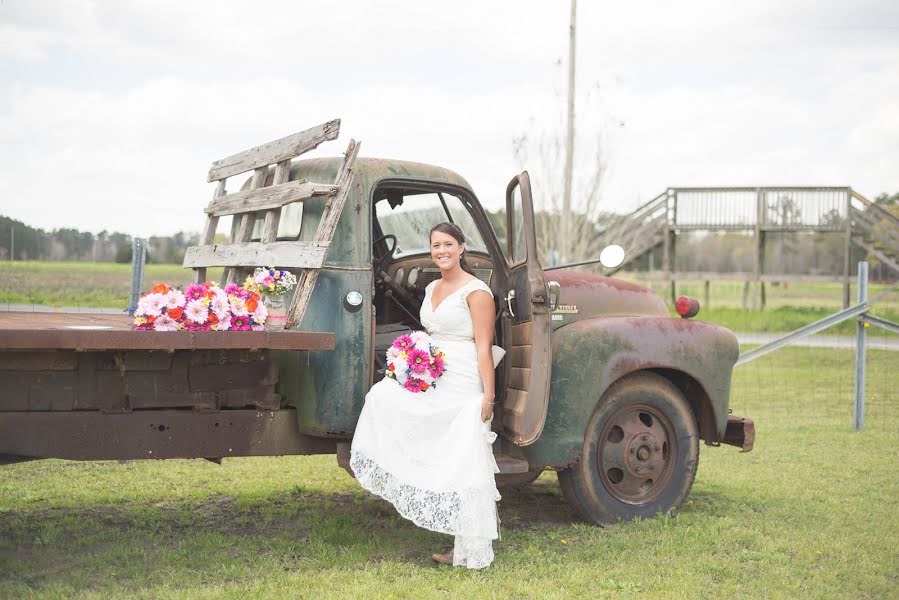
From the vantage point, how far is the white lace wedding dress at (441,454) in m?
4.77

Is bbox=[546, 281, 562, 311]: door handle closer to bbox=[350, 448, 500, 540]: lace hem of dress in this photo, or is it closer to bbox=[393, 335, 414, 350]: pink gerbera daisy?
bbox=[393, 335, 414, 350]: pink gerbera daisy

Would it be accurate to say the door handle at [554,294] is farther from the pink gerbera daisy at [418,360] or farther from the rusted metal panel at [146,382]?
the rusted metal panel at [146,382]

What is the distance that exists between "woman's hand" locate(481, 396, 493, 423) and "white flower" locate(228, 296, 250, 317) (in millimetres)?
1313

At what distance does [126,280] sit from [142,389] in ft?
19.1

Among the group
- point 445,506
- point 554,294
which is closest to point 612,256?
point 554,294

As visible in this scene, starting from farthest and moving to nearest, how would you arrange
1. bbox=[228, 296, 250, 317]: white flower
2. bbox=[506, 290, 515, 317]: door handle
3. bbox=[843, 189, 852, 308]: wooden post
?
bbox=[843, 189, 852, 308]: wooden post < bbox=[506, 290, 515, 317]: door handle < bbox=[228, 296, 250, 317]: white flower

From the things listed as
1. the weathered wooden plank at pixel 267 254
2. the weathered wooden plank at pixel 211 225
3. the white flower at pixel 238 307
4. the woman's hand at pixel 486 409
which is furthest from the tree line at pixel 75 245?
the woman's hand at pixel 486 409

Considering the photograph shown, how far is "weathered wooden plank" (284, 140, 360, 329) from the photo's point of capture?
16.1 feet

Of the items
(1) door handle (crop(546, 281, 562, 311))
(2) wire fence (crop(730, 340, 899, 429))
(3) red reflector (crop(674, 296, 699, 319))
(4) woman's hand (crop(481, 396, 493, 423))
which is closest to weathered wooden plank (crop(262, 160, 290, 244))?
(4) woman's hand (crop(481, 396, 493, 423))

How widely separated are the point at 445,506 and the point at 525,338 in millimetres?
1068

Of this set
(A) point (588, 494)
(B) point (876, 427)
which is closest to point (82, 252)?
(A) point (588, 494)

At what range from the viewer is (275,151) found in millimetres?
5320

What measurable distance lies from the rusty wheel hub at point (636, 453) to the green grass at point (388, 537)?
25 cm

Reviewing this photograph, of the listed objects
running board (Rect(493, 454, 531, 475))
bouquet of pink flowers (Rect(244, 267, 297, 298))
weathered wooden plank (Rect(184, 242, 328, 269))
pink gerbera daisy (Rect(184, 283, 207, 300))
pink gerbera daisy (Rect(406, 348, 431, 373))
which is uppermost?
weathered wooden plank (Rect(184, 242, 328, 269))
